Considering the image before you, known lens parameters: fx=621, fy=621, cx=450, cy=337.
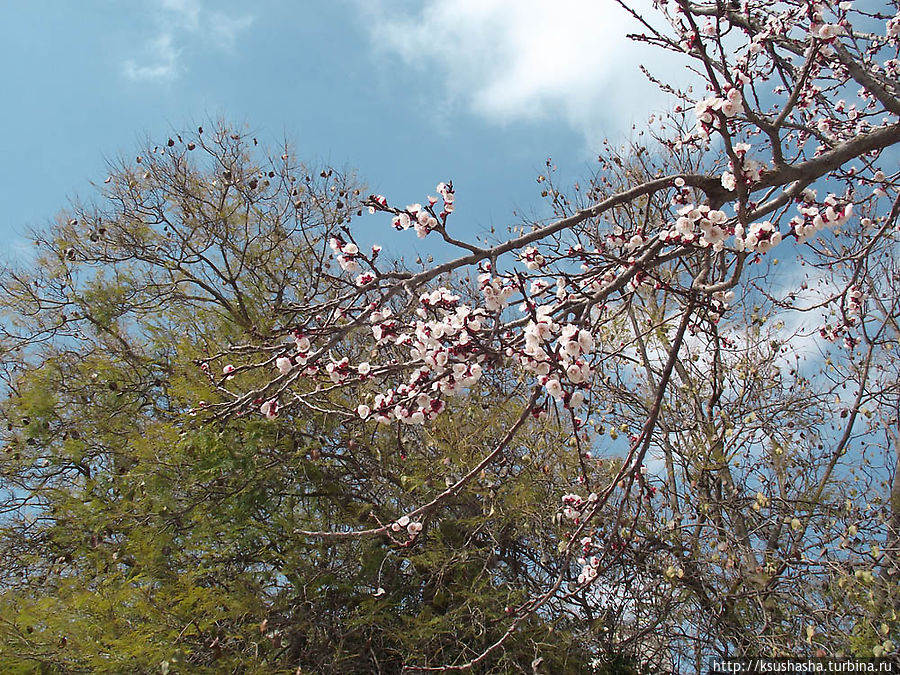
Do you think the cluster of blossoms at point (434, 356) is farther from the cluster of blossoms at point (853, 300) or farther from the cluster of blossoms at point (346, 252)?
the cluster of blossoms at point (853, 300)

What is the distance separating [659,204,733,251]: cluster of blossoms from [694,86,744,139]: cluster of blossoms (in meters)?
0.30

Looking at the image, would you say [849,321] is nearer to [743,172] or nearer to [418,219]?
[743,172]

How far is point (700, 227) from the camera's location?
2127mm

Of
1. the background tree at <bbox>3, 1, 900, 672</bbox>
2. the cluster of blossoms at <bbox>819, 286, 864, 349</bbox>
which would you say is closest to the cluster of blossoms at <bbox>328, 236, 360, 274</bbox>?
the background tree at <bbox>3, 1, 900, 672</bbox>

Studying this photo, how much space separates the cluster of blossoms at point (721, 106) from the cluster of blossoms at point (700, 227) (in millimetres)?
300

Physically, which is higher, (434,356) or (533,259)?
(533,259)

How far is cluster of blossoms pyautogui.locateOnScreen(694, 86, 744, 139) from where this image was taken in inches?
80.7

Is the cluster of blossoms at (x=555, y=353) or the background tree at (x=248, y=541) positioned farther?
the background tree at (x=248, y=541)

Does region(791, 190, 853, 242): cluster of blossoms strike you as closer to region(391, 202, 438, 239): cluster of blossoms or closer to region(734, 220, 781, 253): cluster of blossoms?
region(734, 220, 781, 253): cluster of blossoms

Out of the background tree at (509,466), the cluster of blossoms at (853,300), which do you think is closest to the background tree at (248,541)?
the background tree at (509,466)

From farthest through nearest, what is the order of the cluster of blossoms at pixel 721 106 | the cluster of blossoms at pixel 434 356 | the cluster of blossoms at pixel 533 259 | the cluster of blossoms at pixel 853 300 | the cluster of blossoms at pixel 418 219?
the cluster of blossoms at pixel 853 300
the cluster of blossoms at pixel 533 259
the cluster of blossoms at pixel 418 219
the cluster of blossoms at pixel 434 356
the cluster of blossoms at pixel 721 106

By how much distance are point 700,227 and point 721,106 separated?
39 cm

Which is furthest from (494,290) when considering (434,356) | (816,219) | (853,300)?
(853,300)

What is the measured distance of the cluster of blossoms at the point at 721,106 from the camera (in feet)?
6.72
